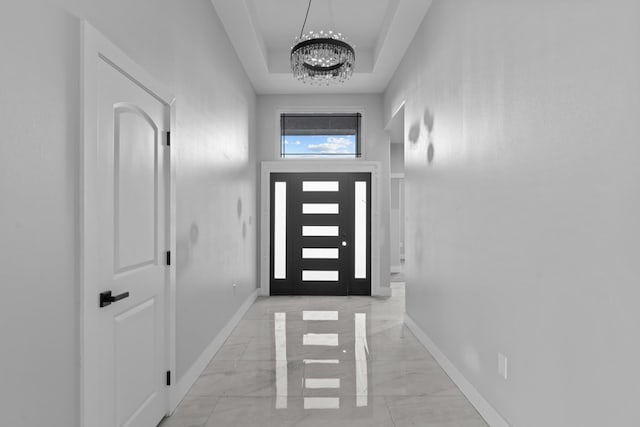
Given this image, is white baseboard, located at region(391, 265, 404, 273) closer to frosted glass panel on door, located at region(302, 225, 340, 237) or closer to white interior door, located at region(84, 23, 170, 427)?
frosted glass panel on door, located at region(302, 225, 340, 237)

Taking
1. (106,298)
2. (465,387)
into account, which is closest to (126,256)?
(106,298)

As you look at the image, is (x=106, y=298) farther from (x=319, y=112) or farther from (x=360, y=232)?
(x=319, y=112)

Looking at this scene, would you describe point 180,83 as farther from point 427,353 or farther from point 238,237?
point 427,353

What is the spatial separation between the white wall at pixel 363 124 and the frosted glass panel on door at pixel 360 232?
28 centimetres

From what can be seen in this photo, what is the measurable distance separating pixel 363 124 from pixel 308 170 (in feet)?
3.87

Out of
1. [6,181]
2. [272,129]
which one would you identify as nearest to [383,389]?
[6,181]

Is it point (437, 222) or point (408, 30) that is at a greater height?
point (408, 30)

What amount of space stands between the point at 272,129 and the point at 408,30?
9.60 feet

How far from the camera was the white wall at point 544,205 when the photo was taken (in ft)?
4.74

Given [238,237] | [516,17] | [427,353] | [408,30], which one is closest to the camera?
[516,17]

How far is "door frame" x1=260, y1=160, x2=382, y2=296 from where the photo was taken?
6379 mm

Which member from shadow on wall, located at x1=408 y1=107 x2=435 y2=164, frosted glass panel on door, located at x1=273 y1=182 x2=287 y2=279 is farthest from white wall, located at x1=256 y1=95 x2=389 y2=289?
shadow on wall, located at x1=408 y1=107 x2=435 y2=164

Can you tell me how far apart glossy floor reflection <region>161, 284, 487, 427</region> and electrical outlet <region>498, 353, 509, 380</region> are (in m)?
0.45

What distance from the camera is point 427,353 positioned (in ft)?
12.4
